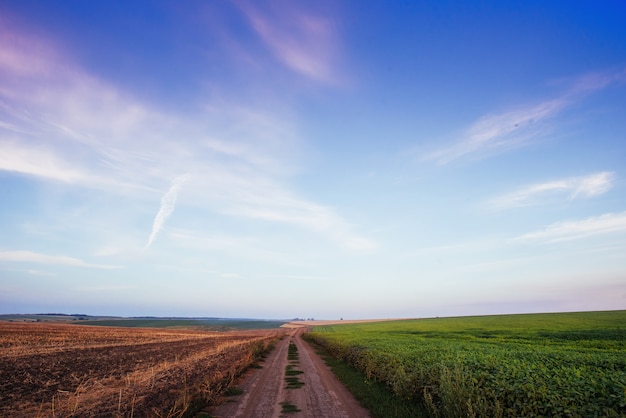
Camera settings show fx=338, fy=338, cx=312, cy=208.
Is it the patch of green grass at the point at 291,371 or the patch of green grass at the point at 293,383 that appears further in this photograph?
the patch of green grass at the point at 291,371

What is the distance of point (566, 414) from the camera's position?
745 cm

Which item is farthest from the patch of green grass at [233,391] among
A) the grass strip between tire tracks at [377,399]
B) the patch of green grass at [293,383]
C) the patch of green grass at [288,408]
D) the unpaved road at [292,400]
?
the grass strip between tire tracks at [377,399]

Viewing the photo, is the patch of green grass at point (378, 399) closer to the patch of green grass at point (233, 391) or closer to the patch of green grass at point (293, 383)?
the patch of green grass at point (293, 383)

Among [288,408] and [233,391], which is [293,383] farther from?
[288,408]

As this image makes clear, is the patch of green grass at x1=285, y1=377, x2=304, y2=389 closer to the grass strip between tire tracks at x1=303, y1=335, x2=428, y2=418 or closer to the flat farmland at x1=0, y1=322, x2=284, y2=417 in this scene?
the grass strip between tire tracks at x1=303, y1=335, x2=428, y2=418

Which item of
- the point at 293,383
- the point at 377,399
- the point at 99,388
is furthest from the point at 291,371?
the point at 99,388

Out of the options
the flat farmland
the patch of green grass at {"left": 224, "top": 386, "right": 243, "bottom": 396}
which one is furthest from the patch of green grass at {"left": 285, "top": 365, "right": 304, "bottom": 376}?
the patch of green grass at {"left": 224, "top": 386, "right": 243, "bottom": 396}

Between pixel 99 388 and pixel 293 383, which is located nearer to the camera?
pixel 99 388

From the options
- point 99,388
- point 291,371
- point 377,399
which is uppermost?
point 377,399

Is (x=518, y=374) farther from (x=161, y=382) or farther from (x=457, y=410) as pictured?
(x=161, y=382)

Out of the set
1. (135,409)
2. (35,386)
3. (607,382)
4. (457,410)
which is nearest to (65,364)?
(35,386)

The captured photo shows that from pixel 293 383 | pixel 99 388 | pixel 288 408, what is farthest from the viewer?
pixel 293 383

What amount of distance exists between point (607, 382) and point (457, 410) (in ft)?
12.8

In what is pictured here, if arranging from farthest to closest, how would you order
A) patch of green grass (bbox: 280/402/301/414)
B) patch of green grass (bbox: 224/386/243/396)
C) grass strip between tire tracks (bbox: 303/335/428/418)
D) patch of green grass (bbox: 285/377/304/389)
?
patch of green grass (bbox: 285/377/304/389) < patch of green grass (bbox: 224/386/243/396) < patch of green grass (bbox: 280/402/301/414) < grass strip between tire tracks (bbox: 303/335/428/418)
